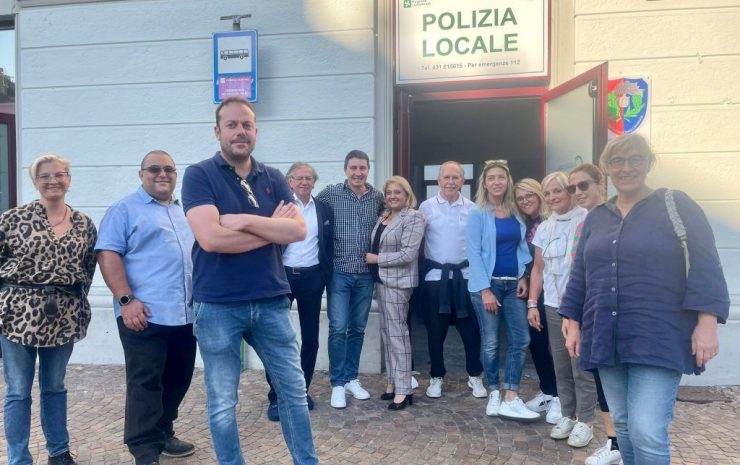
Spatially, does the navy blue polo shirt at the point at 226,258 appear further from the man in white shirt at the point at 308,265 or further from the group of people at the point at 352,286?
the man in white shirt at the point at 308,265

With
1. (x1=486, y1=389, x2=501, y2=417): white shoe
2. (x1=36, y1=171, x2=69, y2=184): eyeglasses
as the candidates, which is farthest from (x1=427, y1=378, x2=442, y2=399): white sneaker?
(x1=36, y1=171, x2=69, y2=184): eyeglasses

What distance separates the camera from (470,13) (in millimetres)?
5336

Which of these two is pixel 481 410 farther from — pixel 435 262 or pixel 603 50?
pixel 603 50

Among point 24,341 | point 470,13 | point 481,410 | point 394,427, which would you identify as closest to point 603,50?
point 470,13

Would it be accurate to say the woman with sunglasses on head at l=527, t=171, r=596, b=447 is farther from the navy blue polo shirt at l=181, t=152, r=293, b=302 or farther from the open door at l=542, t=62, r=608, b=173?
the navy blue polo shirt at l=181, t=152, r=293, b=302

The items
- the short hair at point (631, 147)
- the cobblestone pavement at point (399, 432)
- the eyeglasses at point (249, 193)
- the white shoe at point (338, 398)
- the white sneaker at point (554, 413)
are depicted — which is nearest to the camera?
the short hair at point (631, 147)

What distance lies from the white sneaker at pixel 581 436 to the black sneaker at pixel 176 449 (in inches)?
93.8

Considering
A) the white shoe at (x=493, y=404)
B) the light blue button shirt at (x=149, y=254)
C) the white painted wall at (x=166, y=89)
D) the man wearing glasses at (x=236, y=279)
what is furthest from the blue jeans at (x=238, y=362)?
the white painted wall at (x=166, y=89)

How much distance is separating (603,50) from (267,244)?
3.83 m

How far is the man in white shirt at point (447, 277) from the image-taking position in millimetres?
4414

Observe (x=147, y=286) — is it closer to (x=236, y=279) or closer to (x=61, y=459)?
(x=236, y=279)

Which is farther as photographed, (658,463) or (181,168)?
(181,168)

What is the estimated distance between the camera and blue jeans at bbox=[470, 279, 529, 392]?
4.04m

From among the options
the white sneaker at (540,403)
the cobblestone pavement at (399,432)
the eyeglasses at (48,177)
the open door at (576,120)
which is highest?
the open door at (576,120)
